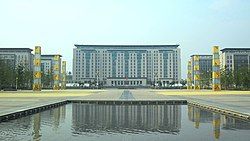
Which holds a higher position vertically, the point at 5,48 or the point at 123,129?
the point at 5,48

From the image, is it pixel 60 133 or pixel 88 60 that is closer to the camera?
pixel 60 133

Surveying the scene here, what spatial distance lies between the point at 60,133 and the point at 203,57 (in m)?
179

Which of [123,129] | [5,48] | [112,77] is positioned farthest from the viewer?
[112,77]

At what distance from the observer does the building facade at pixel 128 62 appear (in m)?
180

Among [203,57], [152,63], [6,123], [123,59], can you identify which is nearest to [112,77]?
[123,59]

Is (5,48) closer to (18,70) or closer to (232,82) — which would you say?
(18,70)

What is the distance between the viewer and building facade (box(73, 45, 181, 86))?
180m

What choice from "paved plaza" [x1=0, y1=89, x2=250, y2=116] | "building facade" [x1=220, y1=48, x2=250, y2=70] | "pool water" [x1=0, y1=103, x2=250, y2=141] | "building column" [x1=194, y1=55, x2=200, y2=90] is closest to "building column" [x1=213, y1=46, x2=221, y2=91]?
"building column" [x1=194, y1=55, x2=200, y2=90]

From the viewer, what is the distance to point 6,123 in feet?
55.0

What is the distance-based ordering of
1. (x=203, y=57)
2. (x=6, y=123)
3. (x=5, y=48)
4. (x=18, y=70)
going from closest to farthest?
(x=6, y=123)
(x=18, y=70)
(x=5, y=48)
(x=203, y=57)

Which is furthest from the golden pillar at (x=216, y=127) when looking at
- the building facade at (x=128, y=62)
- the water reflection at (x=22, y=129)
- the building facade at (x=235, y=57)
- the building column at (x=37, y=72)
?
the building facade at (x=128, y=62)

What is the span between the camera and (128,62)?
18050 cm

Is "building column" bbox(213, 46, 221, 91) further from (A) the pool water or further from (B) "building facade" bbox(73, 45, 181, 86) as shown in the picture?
(B) "building facade" bbox(73, 45, 181, 86)

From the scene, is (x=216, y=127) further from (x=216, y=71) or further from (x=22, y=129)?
(x=216, y=71)
